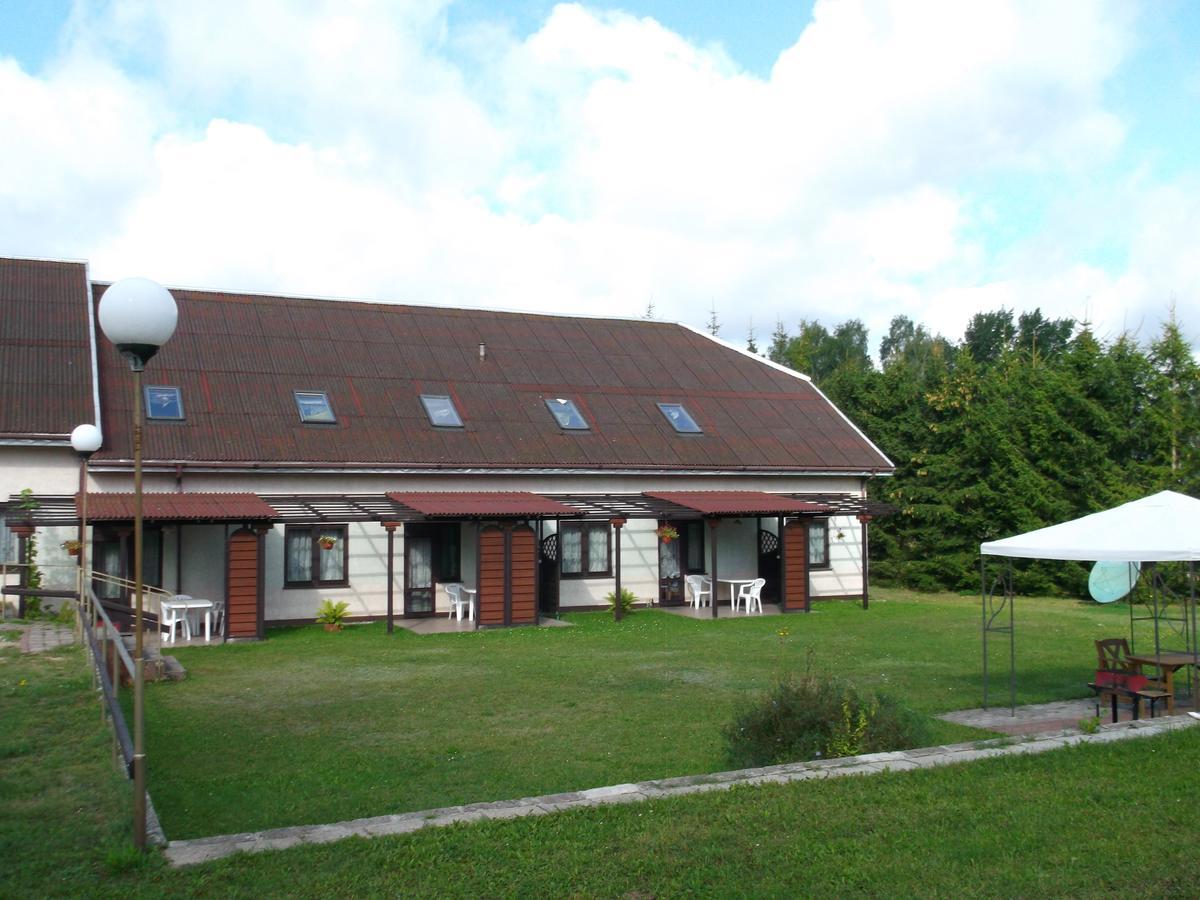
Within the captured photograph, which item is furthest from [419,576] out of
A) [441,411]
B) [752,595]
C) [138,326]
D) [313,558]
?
[138,326]

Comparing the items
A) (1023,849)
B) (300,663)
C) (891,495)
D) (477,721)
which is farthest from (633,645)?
(891,495)

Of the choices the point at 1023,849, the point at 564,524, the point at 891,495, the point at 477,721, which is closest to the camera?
the point at 1023,849

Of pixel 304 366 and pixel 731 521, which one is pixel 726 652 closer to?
pixel 731 521

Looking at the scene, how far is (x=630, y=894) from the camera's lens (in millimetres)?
5168

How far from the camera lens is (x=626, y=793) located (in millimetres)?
6664

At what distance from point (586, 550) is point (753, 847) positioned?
16705 mm

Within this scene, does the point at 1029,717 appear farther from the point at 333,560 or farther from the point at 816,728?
the point at 333,560

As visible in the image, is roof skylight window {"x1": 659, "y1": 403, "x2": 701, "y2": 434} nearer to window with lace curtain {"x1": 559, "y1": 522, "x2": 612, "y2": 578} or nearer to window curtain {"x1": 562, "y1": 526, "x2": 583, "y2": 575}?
window with lace curtain {"x1": 559, "y1": 522, "x2": 612, "y2": 578}

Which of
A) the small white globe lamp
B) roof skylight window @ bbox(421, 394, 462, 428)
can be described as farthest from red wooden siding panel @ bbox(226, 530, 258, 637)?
roof skylight window @ bbox(421, 394, 462, 428)

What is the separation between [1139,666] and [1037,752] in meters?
4.57

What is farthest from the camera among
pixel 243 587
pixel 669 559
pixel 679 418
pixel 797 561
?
pixel 679 418

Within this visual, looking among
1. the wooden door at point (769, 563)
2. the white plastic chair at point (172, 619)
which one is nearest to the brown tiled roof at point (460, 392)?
the wooden door at point (769, 563)

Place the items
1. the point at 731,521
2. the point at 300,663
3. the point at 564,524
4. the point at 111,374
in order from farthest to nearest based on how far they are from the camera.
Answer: the point at 731,521 → the point at 564,524 → the point at 111,374 → the point at 300,663

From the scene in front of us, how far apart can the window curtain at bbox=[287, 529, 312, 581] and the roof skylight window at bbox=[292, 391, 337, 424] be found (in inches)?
88.1
